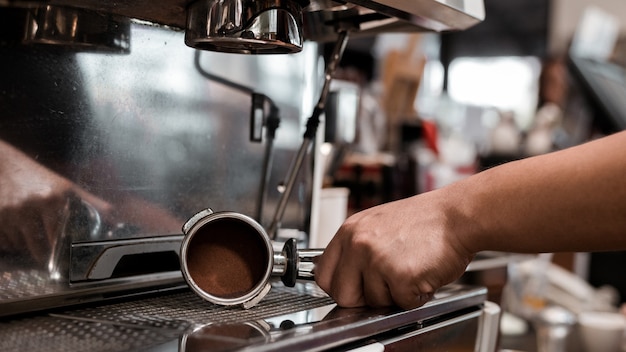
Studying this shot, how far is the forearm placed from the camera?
63cm

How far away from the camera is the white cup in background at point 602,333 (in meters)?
1.47

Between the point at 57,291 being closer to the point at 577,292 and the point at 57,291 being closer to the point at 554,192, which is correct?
the point at 554,192

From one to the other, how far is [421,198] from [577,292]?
1372 millimetres

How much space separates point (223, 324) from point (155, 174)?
27 centimetres

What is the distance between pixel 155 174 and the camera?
2.81 feet

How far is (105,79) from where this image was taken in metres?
0.80

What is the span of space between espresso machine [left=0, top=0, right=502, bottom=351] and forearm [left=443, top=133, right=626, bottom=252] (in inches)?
5.4

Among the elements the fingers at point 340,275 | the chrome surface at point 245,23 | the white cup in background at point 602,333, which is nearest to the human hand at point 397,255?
the fingers at point 340,275

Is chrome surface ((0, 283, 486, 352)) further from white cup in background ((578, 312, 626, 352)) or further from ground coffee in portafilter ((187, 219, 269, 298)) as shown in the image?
white cup in background ((578, 312, 626, 352))

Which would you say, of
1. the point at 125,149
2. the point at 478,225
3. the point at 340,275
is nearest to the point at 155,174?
the point at 125,149

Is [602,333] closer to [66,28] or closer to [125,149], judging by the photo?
[125,149]

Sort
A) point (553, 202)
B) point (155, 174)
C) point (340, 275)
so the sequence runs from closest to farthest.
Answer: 1. point (553, 202)
2. point (340, 275)
3. point (155, 174)

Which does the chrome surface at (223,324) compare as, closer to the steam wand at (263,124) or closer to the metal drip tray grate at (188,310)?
the metal drip tray grate at (188,310)

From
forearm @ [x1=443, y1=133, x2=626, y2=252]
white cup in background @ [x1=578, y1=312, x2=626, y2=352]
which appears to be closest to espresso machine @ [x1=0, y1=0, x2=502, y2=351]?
forearm @ [x1=443, y1=133, x2=626, y2=252]
